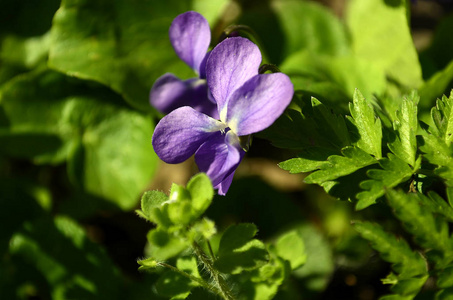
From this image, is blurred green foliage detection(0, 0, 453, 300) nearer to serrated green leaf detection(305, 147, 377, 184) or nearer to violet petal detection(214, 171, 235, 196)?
serrated green leaf detection(305, 147, 377, 184)

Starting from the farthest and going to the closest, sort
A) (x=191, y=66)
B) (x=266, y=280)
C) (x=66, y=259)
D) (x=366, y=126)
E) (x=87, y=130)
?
1. (x=87, y=130)
2. (x=66, y=259)
3. (x=191, y=66)
4. (x=266, y=280)
5. (x=366, y=126)

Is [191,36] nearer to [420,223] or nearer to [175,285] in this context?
[175,285]

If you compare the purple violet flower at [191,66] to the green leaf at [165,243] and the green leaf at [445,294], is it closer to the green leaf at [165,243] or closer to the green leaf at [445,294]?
the green leaf at [165,243]

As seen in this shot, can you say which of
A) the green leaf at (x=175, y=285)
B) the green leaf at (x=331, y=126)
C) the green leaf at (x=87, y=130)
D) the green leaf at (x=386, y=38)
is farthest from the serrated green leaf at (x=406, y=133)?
the green leaf at (x=87, y=130)

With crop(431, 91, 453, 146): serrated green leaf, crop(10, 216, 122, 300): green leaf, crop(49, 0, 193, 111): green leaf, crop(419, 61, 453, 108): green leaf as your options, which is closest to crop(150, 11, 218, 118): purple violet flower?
crop(49, 0, 193, 111): green leaf

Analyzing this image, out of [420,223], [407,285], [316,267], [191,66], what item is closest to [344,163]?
[420,223]

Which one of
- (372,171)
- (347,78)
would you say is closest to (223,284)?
(372,171)

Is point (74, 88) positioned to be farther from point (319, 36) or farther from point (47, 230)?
point (319, 36)
